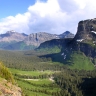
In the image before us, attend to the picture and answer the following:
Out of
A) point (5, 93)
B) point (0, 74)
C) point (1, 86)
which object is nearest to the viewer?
point (5, 93)

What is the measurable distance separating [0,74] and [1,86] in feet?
99.9

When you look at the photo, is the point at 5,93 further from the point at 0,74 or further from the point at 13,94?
the point at 0,74

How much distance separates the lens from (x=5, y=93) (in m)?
109

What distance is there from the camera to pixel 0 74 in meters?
145

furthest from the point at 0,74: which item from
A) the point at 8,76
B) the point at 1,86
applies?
the point at 1,86

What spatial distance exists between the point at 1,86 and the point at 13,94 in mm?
8418

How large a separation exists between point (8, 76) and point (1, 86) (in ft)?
107

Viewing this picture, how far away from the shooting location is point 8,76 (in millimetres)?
148125

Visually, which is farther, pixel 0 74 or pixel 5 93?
pixel 0 74

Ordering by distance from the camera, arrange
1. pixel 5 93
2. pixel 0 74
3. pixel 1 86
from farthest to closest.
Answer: pixel 0 74 < pixel 1 86 < pixel 5 93

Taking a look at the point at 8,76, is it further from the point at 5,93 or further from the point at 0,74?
the point at 5,93

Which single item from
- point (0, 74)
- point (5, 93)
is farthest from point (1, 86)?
point (0, 74)

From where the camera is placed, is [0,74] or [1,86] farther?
[0,74]

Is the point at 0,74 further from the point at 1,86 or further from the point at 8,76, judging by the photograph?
the point at 1,86
